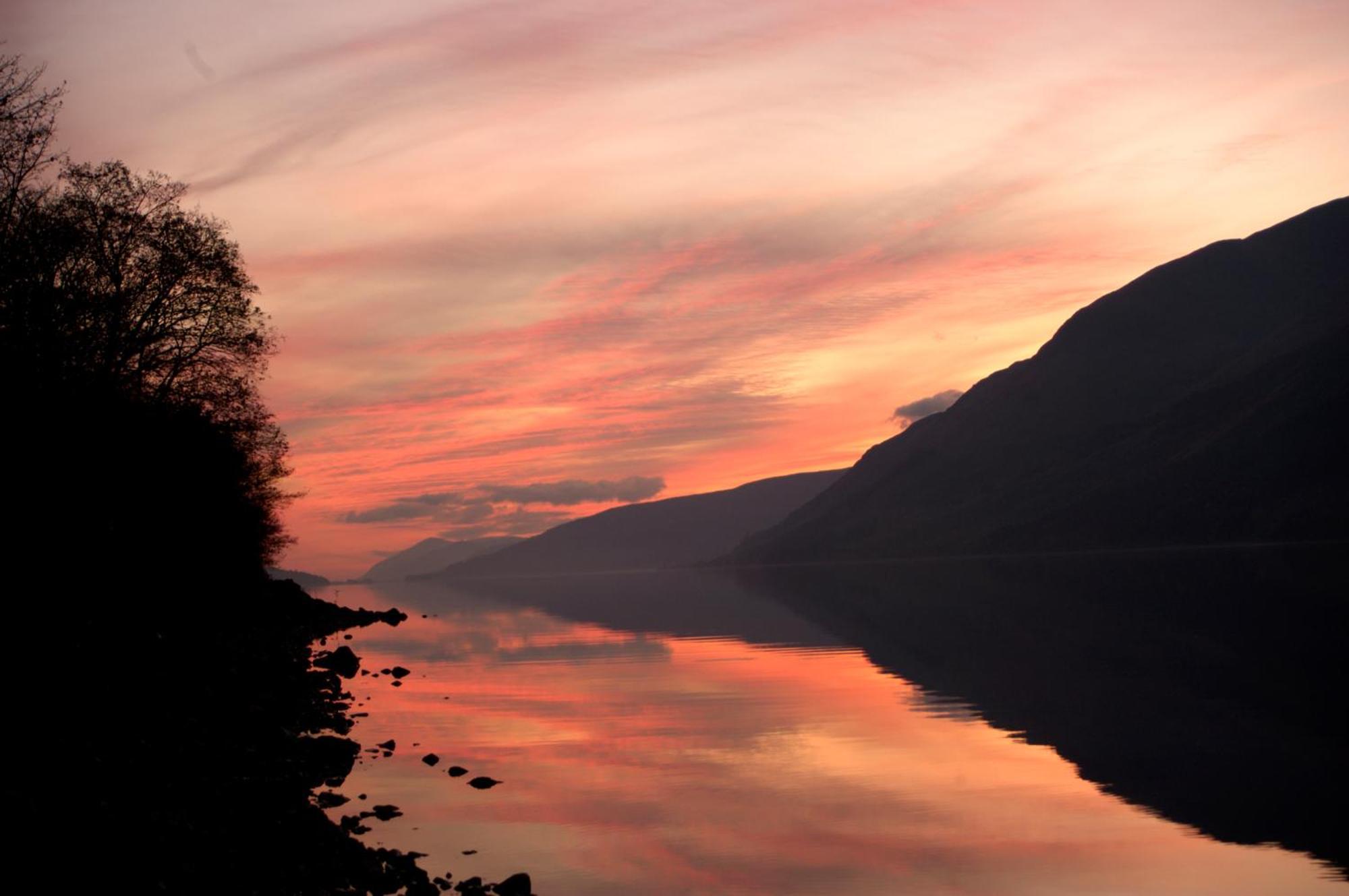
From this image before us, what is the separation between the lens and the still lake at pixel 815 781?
20.2 m

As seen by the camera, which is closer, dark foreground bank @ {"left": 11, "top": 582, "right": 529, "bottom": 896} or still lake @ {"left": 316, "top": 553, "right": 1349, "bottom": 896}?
dark foreground bank @ {"left": 11, "top": 582, "right": 529, "bottom": 896}

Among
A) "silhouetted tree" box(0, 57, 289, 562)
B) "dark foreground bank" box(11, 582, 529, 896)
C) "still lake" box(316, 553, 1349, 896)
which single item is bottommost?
"still lake" box(316, 553, 1349, 896)

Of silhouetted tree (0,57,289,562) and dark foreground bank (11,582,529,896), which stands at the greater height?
silhouetted tree (0,57,289,562)

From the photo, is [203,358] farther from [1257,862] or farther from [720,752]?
[1257,862]

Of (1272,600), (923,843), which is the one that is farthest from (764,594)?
(923,843)

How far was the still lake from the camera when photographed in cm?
2022

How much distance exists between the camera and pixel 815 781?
27891 millimetres

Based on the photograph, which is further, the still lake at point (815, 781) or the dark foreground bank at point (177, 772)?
the still lake at point (815, 781)

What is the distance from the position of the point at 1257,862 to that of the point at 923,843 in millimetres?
5432

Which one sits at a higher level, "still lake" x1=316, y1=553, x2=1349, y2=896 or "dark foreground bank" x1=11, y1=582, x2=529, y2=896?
"dark foreground bank" x1=11, y1=582, x2=529, y2=896

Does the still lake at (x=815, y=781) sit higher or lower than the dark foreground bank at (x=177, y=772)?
lower

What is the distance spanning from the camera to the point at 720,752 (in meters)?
32.0

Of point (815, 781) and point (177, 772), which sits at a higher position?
point (177, 772)

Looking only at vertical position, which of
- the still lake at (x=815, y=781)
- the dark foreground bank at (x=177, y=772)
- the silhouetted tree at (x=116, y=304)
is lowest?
the still lake at (x=815, y=781)
